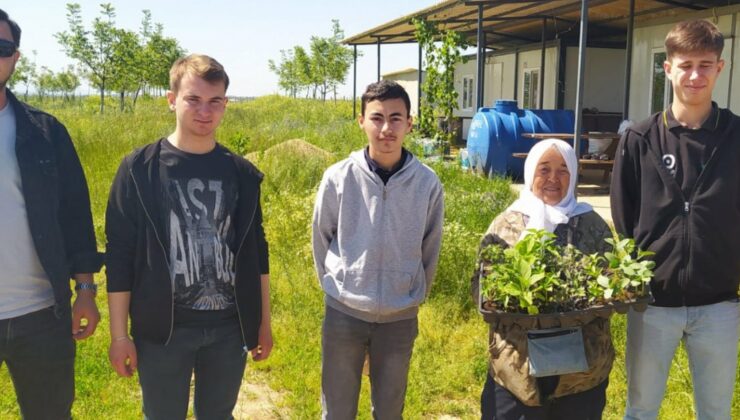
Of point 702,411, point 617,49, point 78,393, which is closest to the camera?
point 702,411

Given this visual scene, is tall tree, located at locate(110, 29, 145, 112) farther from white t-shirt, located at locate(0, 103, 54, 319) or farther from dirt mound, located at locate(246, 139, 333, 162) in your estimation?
white t-shirt, located at locate(0, 103, 54, 319)

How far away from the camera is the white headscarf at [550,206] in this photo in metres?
2.43

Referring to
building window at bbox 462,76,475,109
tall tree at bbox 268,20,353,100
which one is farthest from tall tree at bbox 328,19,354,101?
building window at bbox 462,76,475,109

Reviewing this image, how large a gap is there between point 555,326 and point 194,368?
4.54 feet

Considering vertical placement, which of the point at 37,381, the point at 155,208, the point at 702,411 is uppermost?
the point at 155,208

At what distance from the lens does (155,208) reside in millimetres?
2246

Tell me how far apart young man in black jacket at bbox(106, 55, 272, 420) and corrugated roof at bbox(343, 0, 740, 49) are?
9.56 metres

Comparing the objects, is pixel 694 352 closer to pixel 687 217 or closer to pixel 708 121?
pixel 687 217

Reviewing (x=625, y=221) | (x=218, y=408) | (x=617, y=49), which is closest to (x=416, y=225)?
(x=625, y=221)

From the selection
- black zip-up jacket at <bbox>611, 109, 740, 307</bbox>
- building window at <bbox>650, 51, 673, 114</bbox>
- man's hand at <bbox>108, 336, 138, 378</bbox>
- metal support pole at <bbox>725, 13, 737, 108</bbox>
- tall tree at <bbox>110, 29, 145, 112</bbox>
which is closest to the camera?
man's hand at <bbox>108, 336, 138, 378</bbox>

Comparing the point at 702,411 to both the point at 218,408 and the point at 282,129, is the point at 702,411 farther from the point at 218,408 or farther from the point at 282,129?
the point at 282,129

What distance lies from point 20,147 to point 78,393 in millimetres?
2068

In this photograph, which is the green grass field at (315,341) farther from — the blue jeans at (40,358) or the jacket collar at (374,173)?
the jacket collar at (374,173)

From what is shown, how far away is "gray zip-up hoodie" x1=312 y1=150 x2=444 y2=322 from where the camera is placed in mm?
2494
